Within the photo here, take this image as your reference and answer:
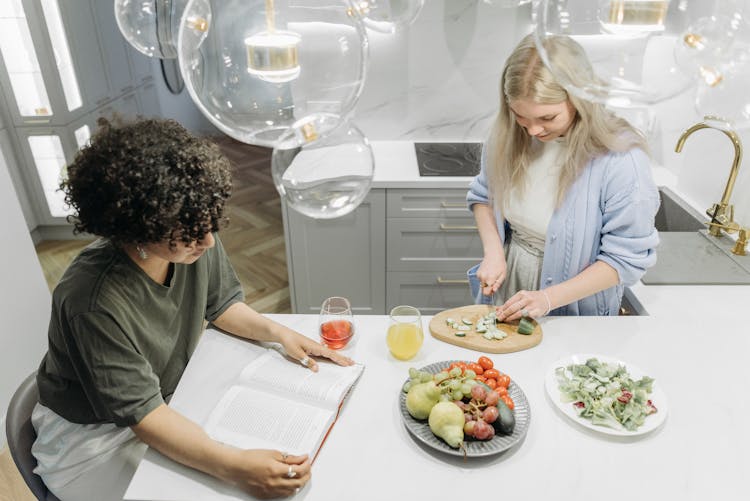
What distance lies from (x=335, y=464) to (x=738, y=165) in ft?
5.47

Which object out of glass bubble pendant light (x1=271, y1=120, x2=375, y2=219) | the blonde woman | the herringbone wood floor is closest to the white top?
the blonde woman

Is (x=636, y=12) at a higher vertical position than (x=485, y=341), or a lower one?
higher

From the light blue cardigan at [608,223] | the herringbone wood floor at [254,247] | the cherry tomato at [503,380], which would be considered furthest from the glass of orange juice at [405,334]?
the herringbone wood floor at [254,247]

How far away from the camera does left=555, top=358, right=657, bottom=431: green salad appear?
1.27m

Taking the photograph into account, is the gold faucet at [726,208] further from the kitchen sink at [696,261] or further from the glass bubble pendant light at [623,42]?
the glass bubble pendant light at [623,42]

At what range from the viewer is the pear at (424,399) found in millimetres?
1259

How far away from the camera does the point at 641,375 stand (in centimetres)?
141

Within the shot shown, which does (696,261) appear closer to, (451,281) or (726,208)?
(726,208)

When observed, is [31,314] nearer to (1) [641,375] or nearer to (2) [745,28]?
(1) [641,375]

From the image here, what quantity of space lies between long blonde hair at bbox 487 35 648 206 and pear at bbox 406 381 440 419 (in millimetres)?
703

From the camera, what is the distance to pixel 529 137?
5.73ft

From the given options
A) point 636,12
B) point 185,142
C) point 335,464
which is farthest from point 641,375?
point 185,142

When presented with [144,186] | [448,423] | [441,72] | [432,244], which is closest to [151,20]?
[144,186]

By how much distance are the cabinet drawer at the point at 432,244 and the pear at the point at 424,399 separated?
1.58m
